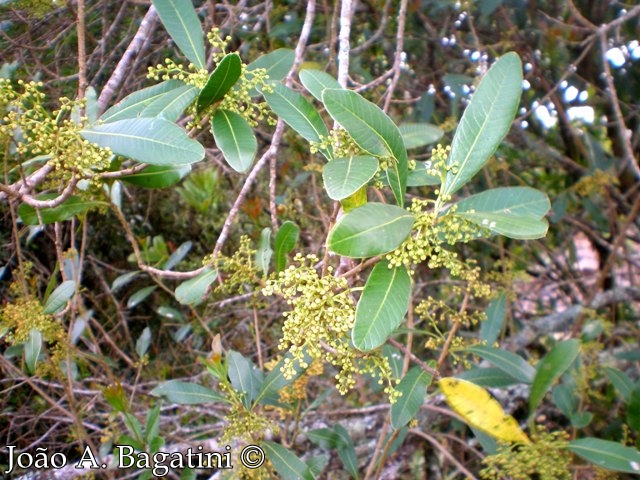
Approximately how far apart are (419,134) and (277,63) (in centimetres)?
49

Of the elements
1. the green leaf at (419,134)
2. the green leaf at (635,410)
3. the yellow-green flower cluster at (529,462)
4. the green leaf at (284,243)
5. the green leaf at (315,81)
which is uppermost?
the green leaf at (315,81)

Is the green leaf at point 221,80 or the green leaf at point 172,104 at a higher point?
the green leaf at point 221,80

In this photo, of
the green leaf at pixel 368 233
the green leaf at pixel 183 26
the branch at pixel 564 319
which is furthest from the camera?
the branch at pixel 564 319

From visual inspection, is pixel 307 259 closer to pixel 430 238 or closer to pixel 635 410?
pixel 430 238

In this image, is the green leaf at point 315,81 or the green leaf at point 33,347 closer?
the green leaf at point 315,81

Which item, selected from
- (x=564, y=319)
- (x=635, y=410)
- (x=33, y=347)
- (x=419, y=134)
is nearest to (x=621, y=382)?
(x=635, y=410)

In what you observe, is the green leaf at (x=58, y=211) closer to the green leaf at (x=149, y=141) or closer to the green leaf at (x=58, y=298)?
the green leaf at (x=58, y=298)

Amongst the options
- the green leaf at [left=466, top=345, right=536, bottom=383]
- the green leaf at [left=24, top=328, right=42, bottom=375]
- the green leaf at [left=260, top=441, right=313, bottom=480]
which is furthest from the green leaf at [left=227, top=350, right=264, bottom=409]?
the green leaf at [left=466, top=345, right=536, bottom=383]

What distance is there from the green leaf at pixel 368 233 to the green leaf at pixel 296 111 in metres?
0.35

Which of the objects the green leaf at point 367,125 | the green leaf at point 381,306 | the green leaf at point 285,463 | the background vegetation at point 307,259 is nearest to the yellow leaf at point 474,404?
the background vegetation at point 307,259

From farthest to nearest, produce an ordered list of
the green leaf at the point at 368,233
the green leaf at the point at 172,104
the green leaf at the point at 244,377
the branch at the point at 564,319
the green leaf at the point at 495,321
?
the branch at the point at 564,319, the green leaf at the point at 495,321, the green leaf at the point at 244,377, the green leaf at the point at 172,104, the green leaf at the point at 368,233

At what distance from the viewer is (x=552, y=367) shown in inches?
64.2

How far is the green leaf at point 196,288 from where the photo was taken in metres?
1.41

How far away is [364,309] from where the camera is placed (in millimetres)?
919
